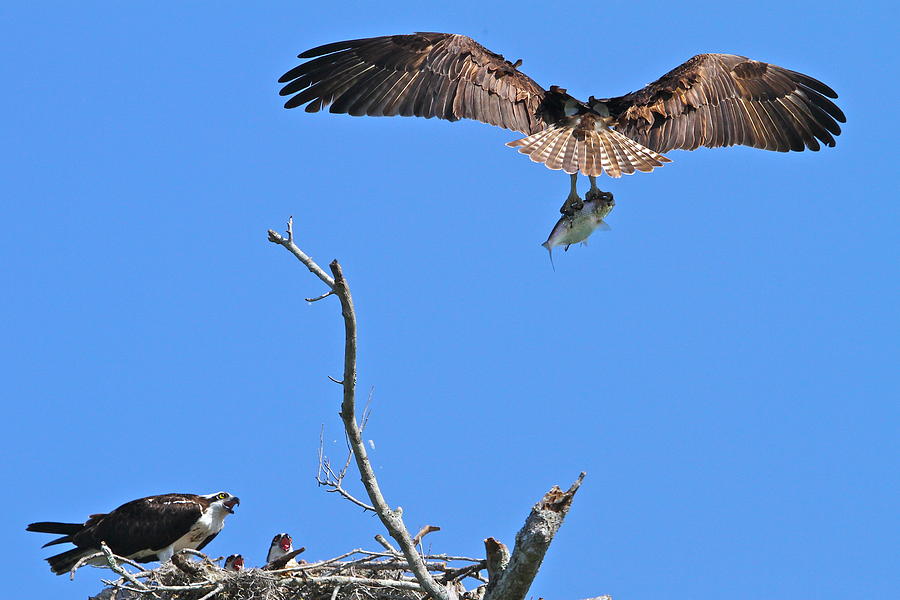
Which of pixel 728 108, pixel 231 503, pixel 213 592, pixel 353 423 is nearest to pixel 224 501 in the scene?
pixel 231 503

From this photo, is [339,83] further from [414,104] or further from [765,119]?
[765,119]

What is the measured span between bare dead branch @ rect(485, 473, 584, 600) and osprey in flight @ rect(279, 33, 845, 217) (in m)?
3.57

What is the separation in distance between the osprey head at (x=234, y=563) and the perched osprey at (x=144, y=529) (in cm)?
75

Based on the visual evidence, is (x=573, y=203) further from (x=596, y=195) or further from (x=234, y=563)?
(x=234, y=563)

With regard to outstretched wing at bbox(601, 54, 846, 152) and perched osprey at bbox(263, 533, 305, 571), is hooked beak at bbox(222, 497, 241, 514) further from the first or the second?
outstretched wing at bbox(601, 54, 846, 152)

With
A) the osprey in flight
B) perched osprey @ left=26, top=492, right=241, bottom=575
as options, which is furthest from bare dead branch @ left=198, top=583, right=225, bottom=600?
the osprey in flight

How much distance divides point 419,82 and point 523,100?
90 cm

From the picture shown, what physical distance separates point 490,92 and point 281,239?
4.46 metres

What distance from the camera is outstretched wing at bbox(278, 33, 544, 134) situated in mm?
9852

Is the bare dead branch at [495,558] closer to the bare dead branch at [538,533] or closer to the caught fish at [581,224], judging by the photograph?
the bare dead branch at [538,533]

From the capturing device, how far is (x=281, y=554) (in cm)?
892

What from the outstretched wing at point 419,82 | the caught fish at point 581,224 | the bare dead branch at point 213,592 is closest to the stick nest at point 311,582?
the bare dead branch at point 213,592

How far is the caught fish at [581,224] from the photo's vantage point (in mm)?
8984

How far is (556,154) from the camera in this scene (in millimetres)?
9188
